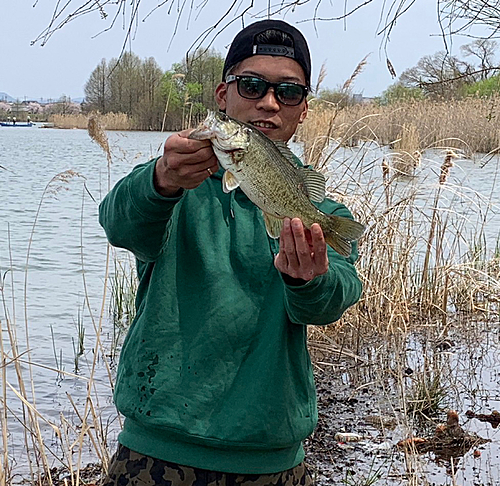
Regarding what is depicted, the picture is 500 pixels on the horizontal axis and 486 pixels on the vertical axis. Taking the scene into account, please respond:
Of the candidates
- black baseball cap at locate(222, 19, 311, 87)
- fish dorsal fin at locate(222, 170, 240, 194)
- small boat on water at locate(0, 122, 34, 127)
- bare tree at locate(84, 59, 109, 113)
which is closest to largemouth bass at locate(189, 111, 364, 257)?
fish dorsal fin at locate(222, 170, 240, 194)

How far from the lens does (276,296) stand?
2252 mm

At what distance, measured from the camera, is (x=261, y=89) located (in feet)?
7.77

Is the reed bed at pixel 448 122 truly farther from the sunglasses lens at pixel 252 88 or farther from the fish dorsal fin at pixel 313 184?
the fish dorsal fin at pixel 313 184

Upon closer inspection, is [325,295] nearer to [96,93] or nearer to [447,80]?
[447,80]

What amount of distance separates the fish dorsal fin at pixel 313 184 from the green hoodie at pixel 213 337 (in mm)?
200

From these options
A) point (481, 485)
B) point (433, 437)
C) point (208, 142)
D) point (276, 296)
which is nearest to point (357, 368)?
point (433, 437)

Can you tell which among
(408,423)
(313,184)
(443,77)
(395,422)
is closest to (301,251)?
(313,184)

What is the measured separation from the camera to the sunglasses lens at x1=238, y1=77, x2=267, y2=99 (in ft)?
7.76

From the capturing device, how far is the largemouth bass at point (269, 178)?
75.6 inches

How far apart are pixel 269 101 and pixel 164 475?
1081 millimetres

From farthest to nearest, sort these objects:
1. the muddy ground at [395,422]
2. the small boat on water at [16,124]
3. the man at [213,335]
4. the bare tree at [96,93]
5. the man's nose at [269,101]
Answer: the small boat on water at [16,124] → the bare tree at [96,93] → the muddy ground at [395,422] → the man's nose at [269,101] → the man at [213,335]

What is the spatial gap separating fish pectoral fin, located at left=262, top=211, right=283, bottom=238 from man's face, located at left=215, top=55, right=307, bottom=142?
355mm

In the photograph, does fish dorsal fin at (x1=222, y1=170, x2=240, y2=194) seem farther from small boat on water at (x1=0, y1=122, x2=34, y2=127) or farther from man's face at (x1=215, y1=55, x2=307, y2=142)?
small boat on water at (x1=0, y1=122, x2=34, y2=127)

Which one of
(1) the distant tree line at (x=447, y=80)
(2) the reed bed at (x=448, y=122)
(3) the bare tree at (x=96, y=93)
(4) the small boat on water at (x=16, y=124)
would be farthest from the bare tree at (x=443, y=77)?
(4) the small boat on water at (x=16, y=124)
